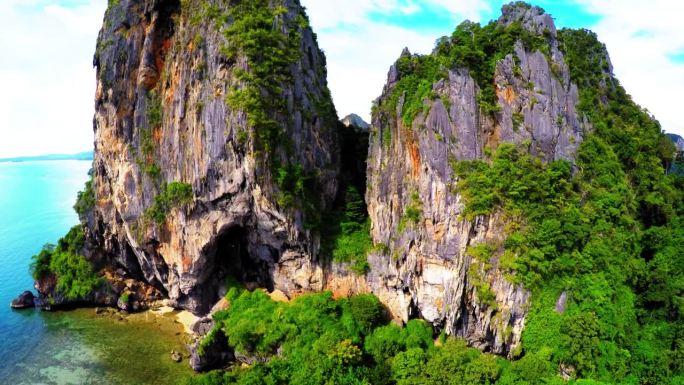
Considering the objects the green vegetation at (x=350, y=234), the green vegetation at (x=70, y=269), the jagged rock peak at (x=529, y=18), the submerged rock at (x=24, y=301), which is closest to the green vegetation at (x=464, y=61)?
the jagged rock peak at (x=529, y=18)

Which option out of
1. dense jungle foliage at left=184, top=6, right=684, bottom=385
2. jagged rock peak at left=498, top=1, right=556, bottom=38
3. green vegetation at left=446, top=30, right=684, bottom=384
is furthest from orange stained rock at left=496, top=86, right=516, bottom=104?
jagged rock peak at left=498, top=1, right=556, bottom=38

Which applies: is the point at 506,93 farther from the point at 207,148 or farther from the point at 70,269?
the point at 70,269

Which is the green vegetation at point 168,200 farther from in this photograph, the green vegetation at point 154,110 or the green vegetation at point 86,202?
the green vegetation at point 86,202

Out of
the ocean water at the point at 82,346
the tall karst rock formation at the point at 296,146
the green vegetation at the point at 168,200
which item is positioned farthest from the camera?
the green vegetation at the point at 168,200

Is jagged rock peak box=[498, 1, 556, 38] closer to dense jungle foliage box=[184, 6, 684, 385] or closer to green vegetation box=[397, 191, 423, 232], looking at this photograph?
dense jungle foliage box=[184, 6, 684, 385]

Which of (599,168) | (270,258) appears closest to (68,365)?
(270,258)

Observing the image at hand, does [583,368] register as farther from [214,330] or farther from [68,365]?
[68,365]
